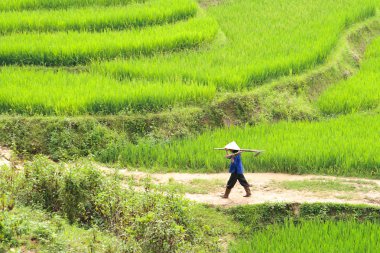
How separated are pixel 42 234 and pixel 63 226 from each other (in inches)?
18.9

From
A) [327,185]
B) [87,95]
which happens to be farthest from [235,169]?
[87,95]

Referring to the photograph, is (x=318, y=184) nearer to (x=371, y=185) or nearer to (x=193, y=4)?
(x=371, y=185)

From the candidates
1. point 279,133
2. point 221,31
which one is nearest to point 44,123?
point 279,133

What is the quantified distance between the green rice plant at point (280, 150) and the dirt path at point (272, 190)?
0.53ft

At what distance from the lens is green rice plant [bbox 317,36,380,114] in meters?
11.5

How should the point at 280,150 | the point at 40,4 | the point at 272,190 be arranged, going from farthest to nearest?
the point at 40,4 → the point at 280,150 → the point at 272,190

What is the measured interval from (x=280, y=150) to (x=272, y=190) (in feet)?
2.71

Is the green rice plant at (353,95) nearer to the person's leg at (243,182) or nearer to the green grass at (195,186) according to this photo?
the green grass at (195,186)

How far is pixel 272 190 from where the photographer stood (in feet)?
28.8

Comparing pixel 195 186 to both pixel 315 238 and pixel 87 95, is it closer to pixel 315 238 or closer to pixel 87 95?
pixel 315 238

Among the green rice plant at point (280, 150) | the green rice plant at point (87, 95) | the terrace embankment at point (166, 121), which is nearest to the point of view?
the green rice plant at point (280, 150)

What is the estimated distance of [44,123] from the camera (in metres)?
10.0

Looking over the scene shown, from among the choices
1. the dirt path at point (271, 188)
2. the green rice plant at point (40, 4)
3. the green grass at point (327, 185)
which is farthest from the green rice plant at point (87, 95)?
the green rice plant at point (40, 4)

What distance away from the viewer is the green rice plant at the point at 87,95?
10203 millimetres
